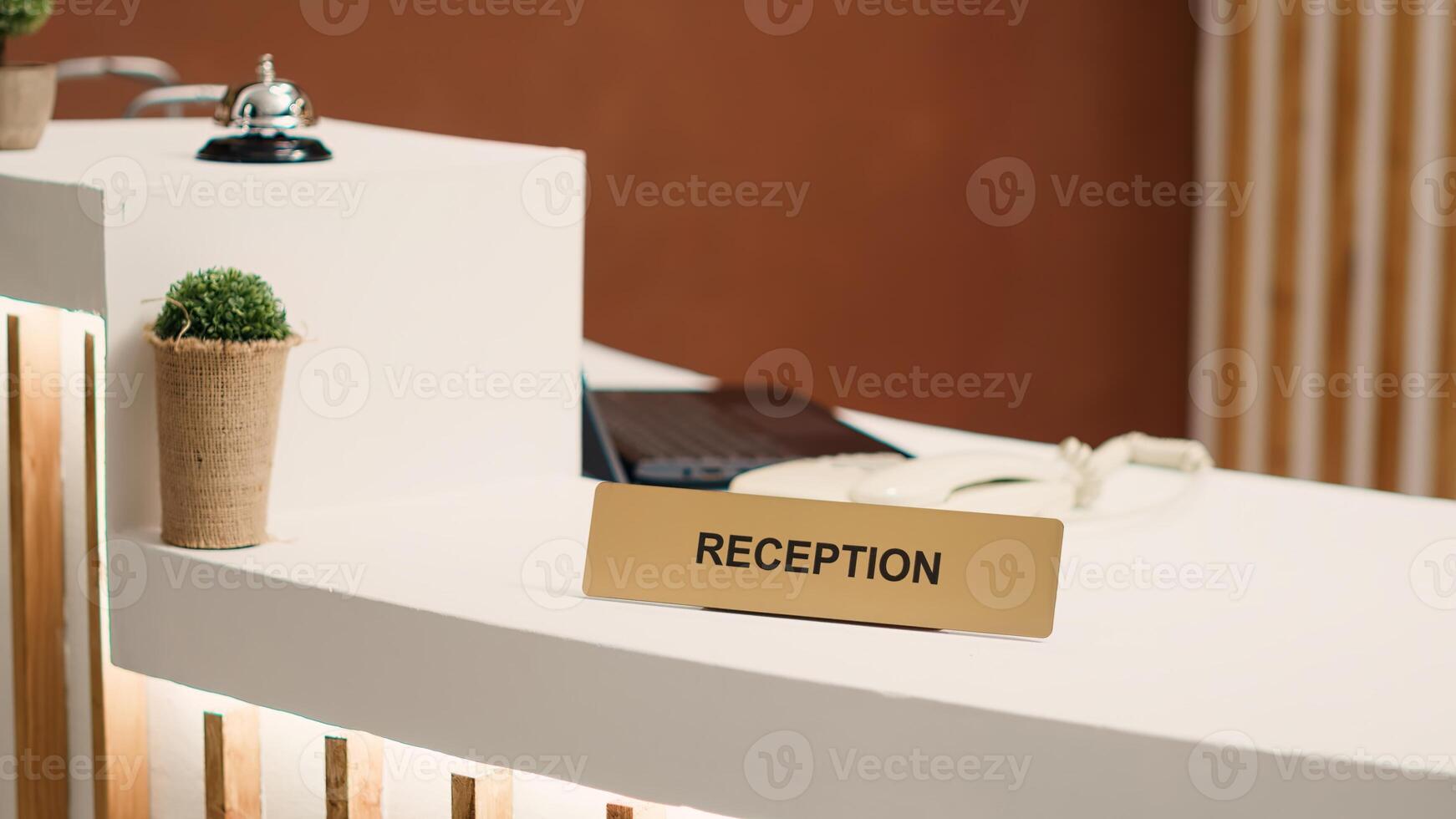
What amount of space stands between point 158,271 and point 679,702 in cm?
61

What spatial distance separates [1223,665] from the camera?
3.08 feet

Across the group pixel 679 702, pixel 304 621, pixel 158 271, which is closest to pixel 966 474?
pixel 679 702

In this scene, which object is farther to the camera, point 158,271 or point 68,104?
point 68,104

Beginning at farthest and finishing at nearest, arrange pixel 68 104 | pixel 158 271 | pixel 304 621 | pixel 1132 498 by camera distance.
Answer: pixel 68 104
pixel 1132 498
pixel 158 271
pixel 304 621

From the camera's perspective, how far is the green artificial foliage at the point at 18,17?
4.61 ft

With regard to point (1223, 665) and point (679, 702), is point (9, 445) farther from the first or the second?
point (1223, 665)

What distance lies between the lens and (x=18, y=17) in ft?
4.65
